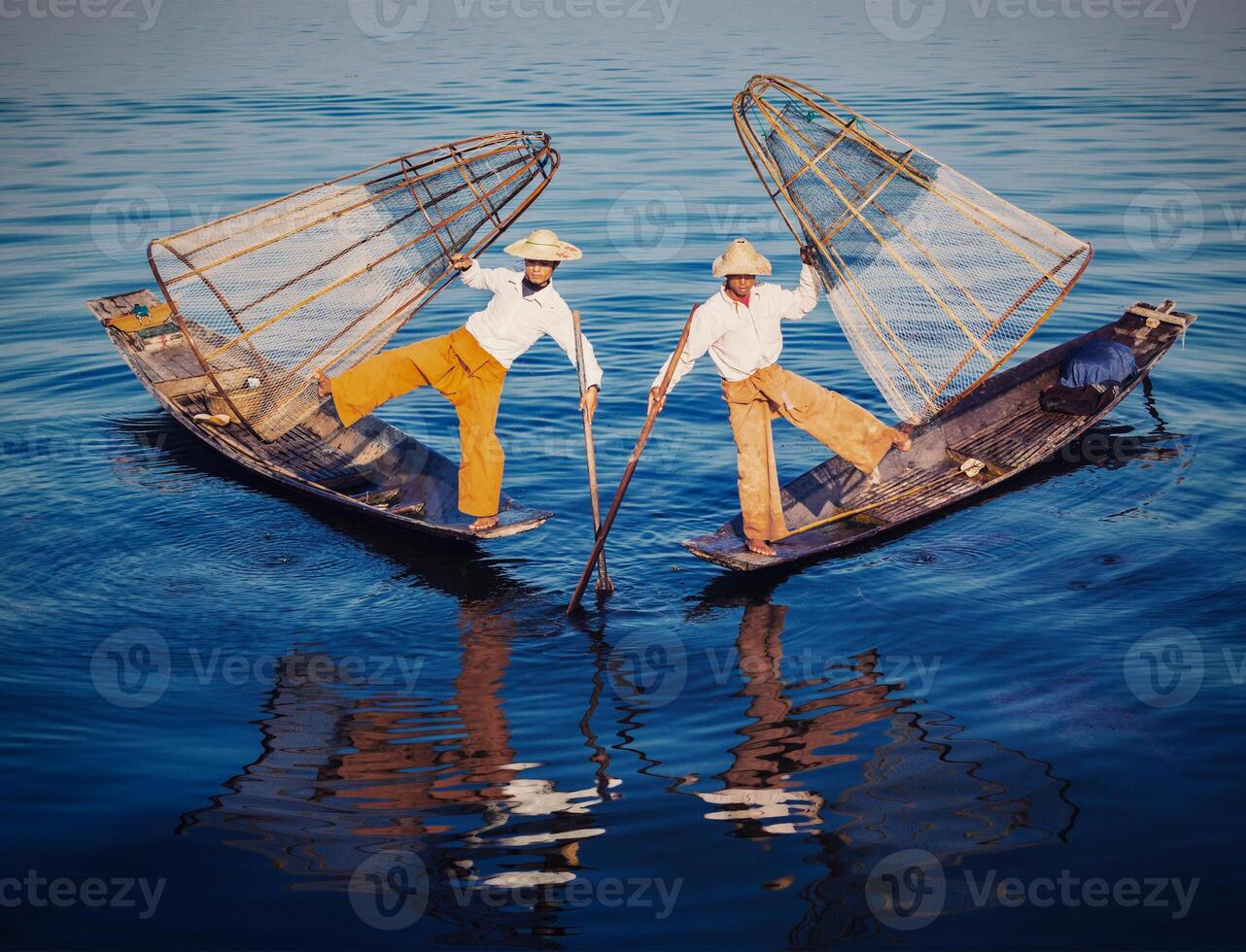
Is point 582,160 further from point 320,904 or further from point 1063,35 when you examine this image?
point 1063,35

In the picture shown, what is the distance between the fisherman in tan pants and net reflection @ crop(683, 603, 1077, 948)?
4.08ft

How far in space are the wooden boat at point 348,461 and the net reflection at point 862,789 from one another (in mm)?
2199

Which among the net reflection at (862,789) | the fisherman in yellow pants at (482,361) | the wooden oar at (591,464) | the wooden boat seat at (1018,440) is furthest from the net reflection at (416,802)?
the wooden boat seat at (1018,440)

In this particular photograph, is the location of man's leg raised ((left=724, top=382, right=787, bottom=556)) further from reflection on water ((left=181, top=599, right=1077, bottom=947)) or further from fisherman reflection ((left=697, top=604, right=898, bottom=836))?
reflection on water ((left=181, top=599, right=1077, bottom=947))

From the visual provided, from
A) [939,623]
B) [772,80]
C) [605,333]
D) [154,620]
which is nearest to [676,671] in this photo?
[939,623]

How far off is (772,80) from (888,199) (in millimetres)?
1168

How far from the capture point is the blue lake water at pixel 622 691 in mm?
4320

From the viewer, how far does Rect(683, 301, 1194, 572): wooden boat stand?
6793mm

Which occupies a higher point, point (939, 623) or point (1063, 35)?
point (1063, 35)

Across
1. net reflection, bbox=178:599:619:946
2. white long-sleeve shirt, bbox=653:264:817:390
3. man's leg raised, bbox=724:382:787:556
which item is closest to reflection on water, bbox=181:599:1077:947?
net reflection, bbox=178:599:619:946

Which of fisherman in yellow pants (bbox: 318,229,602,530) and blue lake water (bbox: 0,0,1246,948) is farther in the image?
fisherman in yellow pants (bbox: 318,229,602,530)

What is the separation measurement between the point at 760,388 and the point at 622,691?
77.3 inches

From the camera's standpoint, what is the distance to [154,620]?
20.4 ft

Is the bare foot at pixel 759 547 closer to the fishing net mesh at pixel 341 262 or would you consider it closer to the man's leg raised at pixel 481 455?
the man's leg raised at pixel 481 455
